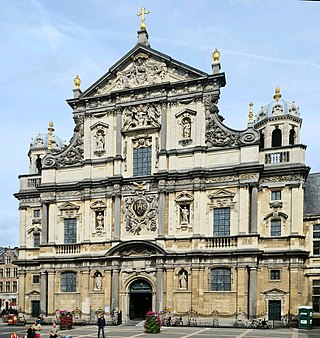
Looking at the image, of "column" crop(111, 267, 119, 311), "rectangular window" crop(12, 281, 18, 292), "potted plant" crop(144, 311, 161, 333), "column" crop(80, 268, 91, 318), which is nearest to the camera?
"potted plant" crop(144, 311, 161, 333)

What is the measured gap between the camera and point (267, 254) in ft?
107

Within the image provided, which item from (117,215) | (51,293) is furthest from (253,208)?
(51,293)

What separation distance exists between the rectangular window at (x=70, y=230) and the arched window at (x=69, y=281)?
2639 millimetres

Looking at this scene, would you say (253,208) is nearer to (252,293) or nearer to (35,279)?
(252,293)

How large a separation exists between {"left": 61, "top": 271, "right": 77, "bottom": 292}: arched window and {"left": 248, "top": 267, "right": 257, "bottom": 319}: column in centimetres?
1444

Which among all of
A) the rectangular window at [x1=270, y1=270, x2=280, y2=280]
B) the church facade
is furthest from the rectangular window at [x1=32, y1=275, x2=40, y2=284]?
the rectangular window at [x1=270, y1=270, x2=280, y2=280]

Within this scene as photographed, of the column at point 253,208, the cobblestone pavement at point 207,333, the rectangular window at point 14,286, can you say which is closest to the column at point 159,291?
the cobblestone pavement at point 207,333

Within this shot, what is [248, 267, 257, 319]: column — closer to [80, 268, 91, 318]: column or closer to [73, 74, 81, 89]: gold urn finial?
[80, 268, 91, 318]: column

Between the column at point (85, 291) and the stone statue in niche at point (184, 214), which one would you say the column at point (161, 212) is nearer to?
the stone statue in niche at point (184, 214)

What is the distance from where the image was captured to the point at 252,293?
31.9 meters

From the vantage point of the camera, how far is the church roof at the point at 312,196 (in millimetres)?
34688

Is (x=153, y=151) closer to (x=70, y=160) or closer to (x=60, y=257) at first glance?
(x=70, y=160)

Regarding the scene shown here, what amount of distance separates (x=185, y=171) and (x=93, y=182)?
26.1 ft

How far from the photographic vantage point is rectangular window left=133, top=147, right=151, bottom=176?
37.1 meters
